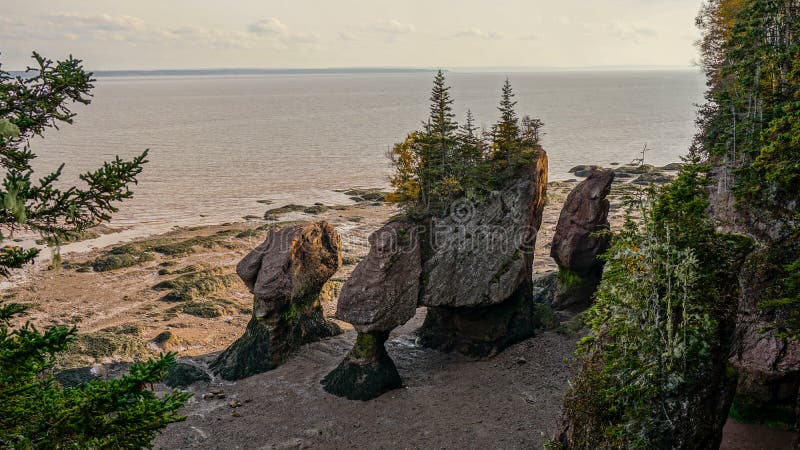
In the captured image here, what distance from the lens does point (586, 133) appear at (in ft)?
449

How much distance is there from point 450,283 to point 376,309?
4665 millimetres

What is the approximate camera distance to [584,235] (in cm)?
3475

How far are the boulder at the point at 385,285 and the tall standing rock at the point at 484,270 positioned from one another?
106 cm

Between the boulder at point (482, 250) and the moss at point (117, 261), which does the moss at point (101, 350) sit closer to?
the moss at point (117, 261)

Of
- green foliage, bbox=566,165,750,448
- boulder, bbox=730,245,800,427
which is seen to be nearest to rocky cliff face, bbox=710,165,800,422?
boulder, bbox=730,245,800,427

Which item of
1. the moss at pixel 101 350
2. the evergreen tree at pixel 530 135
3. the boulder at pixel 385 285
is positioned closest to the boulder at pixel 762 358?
the evergreen tree at pixel 530 135

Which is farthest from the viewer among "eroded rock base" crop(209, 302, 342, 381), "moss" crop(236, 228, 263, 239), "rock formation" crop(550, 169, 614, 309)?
"moss" crop(236, 228, 263, 239)

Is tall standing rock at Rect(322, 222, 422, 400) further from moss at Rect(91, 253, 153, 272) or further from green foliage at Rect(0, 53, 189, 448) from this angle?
moss at Rect(91, 253, 153, 272)

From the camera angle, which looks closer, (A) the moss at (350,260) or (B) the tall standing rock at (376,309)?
(B) the tall standing rock at (376,309)

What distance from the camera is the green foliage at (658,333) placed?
1409cm

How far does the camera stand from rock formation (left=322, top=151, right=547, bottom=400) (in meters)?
29.6

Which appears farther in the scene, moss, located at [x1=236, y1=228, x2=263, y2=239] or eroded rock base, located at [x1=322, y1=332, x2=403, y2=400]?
moss, located at [x1=236, y1=228, x2=263, y2=239]

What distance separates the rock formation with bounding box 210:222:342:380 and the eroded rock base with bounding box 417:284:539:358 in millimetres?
7541

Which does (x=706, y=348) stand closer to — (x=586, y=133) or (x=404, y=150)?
(x=404, y=150)
